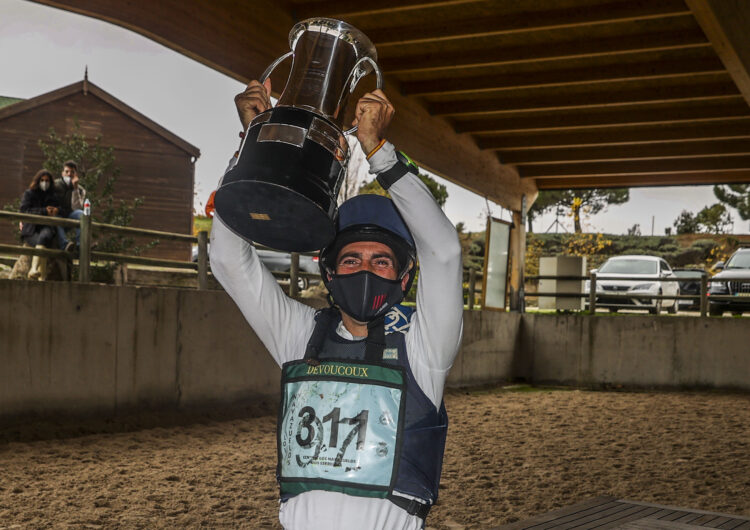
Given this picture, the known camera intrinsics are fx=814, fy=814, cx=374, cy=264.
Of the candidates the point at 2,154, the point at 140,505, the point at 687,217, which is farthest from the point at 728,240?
the point at 140,505

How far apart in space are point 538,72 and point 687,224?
52126mm

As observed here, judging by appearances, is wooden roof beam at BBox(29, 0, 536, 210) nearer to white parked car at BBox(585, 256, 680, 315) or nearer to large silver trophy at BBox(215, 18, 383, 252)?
large silver trophy at BBox(215, 18, 383, 252)

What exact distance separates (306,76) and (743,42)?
21.0 ft

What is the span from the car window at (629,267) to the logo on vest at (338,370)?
2063 cm

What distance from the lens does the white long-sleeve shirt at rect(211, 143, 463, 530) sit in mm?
1971

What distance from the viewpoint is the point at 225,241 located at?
2.22 m

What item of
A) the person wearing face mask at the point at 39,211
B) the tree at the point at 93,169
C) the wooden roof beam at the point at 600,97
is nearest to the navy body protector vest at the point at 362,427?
the person wearing face mask at the point at 39,211

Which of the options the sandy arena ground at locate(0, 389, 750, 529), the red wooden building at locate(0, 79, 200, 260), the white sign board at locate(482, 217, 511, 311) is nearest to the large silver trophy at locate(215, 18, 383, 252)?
the sandy arena ground at locate(0, 389, 750, 529)

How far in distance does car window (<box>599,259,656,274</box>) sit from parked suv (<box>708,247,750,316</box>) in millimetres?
Answer: 2881

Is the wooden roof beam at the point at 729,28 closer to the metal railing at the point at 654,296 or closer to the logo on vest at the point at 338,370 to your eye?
the logo on vest at the point at 338,370

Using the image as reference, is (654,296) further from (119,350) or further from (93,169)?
(93,169)

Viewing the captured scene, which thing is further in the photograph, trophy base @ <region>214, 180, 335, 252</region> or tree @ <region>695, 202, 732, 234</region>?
tree @ <region>695, 202, 732, 234</region>

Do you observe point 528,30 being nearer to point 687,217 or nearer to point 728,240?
point 728,240

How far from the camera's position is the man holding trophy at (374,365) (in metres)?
1.97
